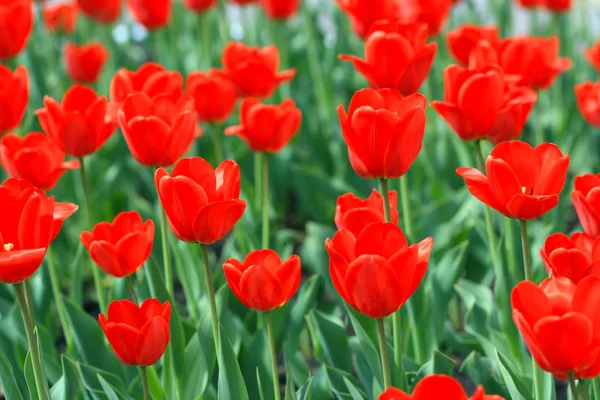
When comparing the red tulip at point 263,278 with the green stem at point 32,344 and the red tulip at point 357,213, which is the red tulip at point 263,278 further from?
the green stem at point 32,344

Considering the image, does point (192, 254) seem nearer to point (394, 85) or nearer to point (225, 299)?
point (225, 299)

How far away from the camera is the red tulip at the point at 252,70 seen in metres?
2.29

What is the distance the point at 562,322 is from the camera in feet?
3.47

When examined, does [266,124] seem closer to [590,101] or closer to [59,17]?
[590,101]

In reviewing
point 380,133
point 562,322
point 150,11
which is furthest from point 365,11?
point 562,322

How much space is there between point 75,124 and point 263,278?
0.68 metres

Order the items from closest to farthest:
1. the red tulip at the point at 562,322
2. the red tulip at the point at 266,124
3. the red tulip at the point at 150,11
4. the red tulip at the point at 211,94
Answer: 1. the red tulip at the point at 562,322
2. the red tulip at the point at 266,124
3. the red tulip at the point at 211,94
4. the red tulip at the point at 150,11

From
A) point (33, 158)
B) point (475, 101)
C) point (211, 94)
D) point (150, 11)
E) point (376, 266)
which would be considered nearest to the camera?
point (376, 266)

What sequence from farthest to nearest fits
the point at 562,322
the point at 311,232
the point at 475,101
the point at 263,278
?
the point at 311,232
the point at 475,101
the point at 263,278
the point at 562,322

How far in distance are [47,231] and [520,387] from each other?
774 millimetres

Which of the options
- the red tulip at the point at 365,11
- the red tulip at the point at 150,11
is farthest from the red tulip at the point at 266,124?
the red tulip at the point at 150,11

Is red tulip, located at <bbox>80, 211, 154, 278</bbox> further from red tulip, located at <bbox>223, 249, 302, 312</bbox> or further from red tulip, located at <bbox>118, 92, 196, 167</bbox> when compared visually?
red tulip, located at <bbox>223, 249, 302, 312</bbox>

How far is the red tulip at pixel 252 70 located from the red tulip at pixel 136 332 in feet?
3.26

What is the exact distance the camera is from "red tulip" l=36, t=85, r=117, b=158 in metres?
1.83
